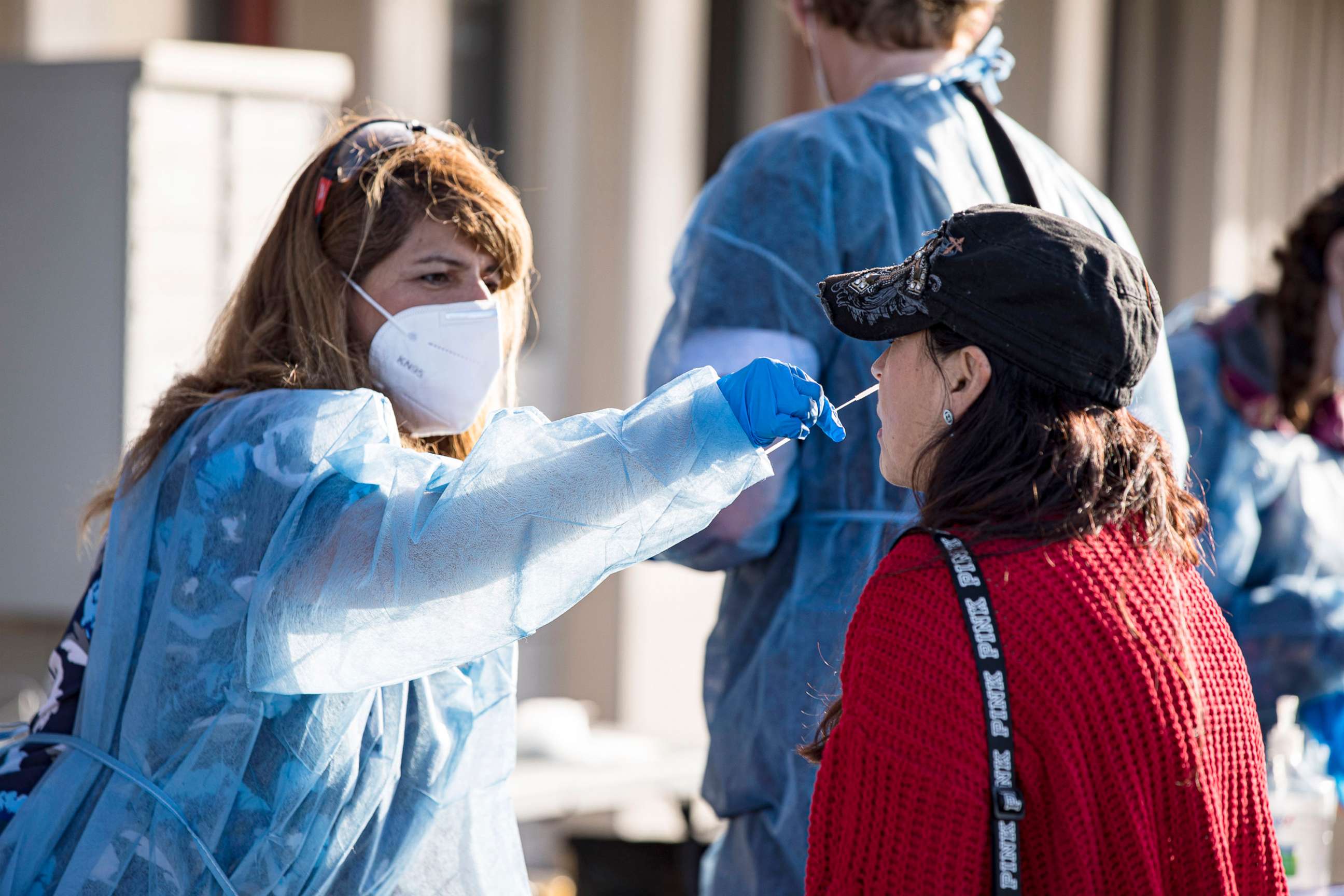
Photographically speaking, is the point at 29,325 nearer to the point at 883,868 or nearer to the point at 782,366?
the point at 782,366

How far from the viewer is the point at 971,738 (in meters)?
1.13

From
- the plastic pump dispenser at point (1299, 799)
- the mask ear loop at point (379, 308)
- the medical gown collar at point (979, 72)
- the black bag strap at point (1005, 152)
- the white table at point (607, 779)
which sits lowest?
the white table at point (607, 779)

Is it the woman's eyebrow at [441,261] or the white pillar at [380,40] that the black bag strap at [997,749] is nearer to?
the woman's eyebrow at [441,261]

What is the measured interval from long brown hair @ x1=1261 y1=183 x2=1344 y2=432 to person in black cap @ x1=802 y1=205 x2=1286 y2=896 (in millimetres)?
1617

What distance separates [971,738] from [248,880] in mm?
749

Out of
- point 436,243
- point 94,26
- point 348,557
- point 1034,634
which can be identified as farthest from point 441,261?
point 94,26

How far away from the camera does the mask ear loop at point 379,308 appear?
1.63m

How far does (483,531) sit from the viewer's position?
4.22ft

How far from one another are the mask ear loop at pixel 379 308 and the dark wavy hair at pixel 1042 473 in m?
0.65

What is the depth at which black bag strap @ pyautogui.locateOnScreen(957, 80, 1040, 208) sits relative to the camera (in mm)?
1877

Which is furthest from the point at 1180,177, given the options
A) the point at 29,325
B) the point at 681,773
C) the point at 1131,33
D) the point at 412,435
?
the point at 412,435

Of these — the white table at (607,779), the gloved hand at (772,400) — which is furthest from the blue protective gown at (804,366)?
the white table at (607,779)

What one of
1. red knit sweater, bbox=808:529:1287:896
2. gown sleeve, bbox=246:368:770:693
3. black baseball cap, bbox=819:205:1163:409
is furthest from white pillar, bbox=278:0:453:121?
red knit sweater, bbox=808:529:1287:896

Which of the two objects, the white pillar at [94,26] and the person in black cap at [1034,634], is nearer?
the person in black cap at [1034,634]
